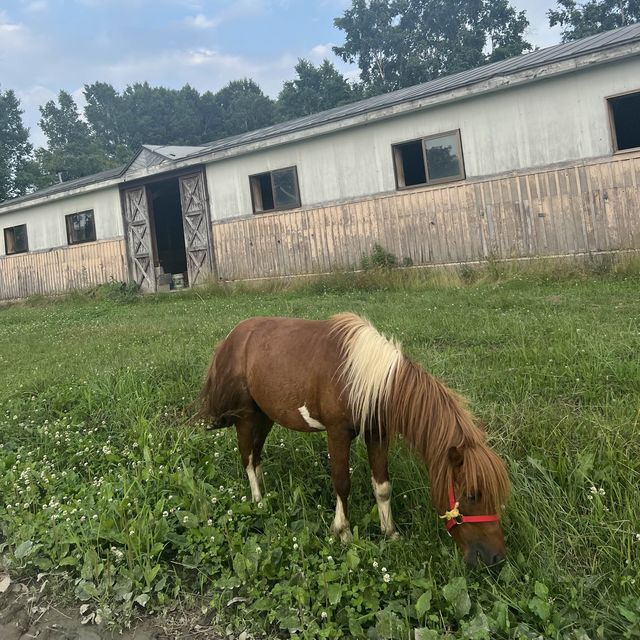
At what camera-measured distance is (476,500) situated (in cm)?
246

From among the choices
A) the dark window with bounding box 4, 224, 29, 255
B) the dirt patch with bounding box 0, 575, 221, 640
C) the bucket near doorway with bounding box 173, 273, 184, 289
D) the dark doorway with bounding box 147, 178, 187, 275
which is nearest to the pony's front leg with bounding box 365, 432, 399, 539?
the dirt patch with bounding box 0, 575, 221, 640

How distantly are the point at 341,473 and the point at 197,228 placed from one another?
13.9 metres

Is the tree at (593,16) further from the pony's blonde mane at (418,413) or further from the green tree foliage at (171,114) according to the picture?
the pony's blonde mane at (418,413)

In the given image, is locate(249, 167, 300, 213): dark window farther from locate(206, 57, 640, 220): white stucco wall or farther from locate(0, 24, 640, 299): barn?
locate(206, 57, 640, 220): white stucco wall

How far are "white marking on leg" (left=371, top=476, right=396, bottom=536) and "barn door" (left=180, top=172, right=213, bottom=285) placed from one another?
13283 mm

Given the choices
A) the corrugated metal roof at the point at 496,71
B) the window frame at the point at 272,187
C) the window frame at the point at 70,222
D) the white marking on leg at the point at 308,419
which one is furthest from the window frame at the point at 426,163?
the window frame at the point at 70,222

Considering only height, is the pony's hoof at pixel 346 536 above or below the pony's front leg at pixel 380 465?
below

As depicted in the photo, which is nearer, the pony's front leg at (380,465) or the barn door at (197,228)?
the pony's front leg at (380,465)

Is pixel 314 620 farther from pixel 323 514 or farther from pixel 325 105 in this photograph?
pixel 325 105

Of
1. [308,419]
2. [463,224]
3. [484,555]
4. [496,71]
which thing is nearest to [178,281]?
[463,224]

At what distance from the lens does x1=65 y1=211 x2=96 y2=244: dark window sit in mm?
18630

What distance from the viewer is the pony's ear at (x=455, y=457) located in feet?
8.16

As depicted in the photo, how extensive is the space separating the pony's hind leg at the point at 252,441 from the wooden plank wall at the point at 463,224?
8666 mm

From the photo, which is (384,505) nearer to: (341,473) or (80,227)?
(341,473)
